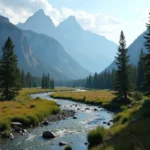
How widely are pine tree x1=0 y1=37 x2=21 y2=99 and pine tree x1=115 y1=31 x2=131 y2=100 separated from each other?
26756mm

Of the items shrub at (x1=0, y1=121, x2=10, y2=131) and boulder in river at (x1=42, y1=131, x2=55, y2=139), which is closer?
boulder in river at (x1=42, y1=131, x2=55, y2=139)

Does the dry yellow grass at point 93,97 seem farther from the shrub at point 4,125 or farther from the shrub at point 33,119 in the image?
the shrub at point 4,125

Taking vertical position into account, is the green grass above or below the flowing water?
above

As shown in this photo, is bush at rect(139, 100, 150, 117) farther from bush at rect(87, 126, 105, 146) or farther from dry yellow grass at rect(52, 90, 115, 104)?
dry yellow grass at rect(52, 90, 115, 104)

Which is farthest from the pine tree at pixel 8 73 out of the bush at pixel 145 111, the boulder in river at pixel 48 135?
the bush at pixel 145 111

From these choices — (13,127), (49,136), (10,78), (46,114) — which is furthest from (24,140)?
(10,78)

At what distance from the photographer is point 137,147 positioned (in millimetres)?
22109

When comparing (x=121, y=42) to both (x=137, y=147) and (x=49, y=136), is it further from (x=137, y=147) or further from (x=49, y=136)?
(x=137, y=147)

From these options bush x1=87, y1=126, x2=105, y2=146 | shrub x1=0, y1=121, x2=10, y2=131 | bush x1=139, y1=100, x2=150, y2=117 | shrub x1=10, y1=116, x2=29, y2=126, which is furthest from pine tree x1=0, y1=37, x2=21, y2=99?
bush x1=87, y1=126, x2=105, y2=146

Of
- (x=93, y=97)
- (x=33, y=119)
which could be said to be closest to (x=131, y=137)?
(x=33, y=119)

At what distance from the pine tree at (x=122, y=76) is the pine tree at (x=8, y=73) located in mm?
26756

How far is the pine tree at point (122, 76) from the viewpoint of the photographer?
74.6 meters

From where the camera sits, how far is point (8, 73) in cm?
7256

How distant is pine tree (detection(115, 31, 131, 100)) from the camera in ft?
245
